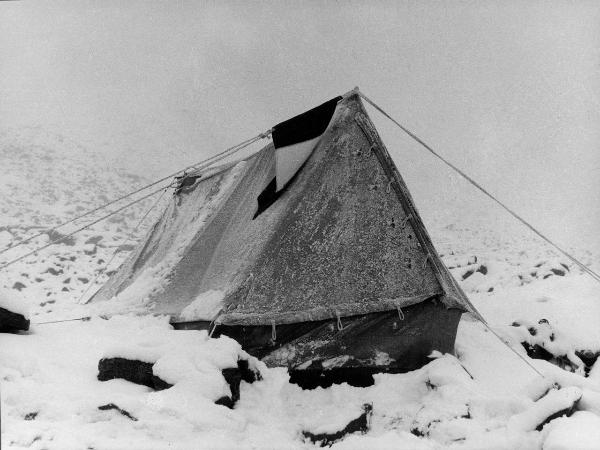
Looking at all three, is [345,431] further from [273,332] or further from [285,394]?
[273,332]

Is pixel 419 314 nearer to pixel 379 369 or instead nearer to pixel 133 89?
pixel 379 369

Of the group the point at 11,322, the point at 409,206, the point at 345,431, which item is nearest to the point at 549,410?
the point at 345,431

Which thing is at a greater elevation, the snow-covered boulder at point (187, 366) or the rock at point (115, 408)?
the snow-covered boulder at point (187, 366)

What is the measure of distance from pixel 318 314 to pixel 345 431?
0.80 m

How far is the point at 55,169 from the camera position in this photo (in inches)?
607

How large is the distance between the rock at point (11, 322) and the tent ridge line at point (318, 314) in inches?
52.6

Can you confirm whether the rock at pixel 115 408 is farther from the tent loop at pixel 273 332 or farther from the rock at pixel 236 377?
the tent loop at pixel 273 332

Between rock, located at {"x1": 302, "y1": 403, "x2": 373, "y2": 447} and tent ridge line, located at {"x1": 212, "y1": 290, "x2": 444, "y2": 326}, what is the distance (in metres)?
0.64

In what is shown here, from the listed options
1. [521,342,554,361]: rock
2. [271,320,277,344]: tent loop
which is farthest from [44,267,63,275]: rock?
[521,342,554,361]: rock

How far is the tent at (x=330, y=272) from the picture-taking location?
295 cm

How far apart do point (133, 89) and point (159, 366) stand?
2720 cm

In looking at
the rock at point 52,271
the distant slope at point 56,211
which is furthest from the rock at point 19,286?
the rock at point 52,271

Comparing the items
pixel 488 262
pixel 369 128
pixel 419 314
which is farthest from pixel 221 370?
pixel 488 262

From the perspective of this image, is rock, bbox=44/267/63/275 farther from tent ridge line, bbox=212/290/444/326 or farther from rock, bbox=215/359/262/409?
rock, bbox=215/359/262/409
